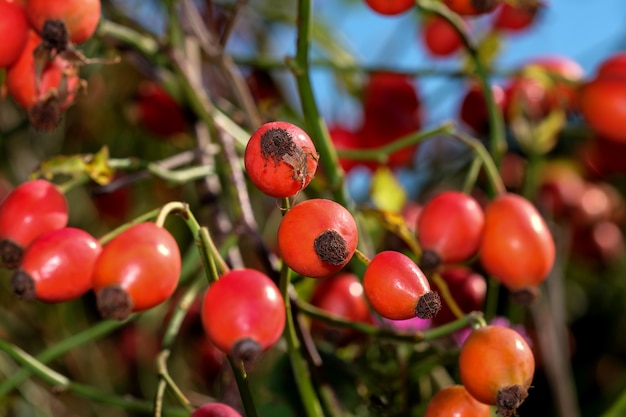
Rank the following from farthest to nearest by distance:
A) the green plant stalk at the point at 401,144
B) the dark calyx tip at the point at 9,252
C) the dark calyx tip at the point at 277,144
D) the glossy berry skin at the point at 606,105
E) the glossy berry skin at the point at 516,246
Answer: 1. the glossy berry skin at the point at 606,105
2. the green plant stalk at the point at 401,144
3. the glossy berry skin at the point at 516,246
4. the dark calyx tip at the point at 9,252
5. the dark calyx tip at the point at 277,144

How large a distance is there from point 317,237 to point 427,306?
0.30ft

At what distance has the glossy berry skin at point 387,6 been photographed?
2.56ft

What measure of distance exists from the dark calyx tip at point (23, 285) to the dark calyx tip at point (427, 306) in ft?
0.93

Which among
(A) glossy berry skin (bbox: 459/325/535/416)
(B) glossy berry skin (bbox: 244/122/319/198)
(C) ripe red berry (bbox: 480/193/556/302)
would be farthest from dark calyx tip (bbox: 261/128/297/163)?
(C) ripe red berry (bbox: 480/193/556/302)

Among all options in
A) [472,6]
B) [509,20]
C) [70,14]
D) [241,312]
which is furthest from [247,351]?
[509,20]

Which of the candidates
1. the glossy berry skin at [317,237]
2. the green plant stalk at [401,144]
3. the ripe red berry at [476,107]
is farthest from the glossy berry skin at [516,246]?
the ripe red berry at [476,107]

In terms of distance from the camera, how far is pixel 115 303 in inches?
21.9

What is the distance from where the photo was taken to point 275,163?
54cm

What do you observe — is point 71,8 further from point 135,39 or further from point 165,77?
point 165,77

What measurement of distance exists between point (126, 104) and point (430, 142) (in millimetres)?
660

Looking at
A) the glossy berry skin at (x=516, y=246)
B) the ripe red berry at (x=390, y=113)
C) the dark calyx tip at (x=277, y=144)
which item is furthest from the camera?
the ripe red berry at (x=390, y=113)

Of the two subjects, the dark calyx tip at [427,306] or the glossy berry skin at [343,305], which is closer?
the dark calyx tip at [427,306]

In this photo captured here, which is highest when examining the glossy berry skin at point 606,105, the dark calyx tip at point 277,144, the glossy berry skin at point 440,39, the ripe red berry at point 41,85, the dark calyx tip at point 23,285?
the dark calyx tip at point 277,144

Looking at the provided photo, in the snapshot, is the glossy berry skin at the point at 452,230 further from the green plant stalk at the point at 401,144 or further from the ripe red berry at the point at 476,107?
the ripe red berry at the point at 476,107
